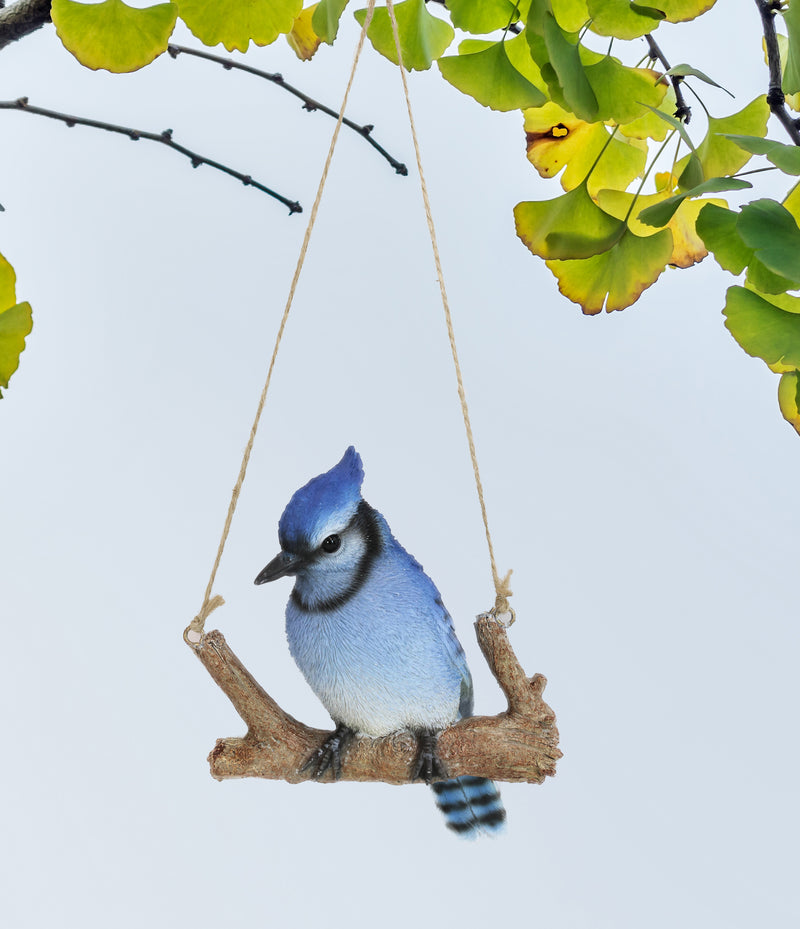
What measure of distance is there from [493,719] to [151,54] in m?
0.51

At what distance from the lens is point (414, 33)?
72cm

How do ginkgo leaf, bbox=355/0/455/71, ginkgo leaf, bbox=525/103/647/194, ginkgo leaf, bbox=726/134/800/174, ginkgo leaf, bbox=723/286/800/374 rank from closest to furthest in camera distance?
1. ginkgo leaf, bbox=726/134/800/174
2. ginkgo leaf, bbox=723/286/800/374
3. ginkgo leaf, bbox=355/0/455/71
4. ginkgo leaf, bbox=525/103/647/194

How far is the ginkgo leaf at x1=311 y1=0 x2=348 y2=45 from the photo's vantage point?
0.64m

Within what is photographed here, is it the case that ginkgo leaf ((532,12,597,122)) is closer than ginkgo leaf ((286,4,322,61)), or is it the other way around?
ginkgo leaf ((532,12,597,122))

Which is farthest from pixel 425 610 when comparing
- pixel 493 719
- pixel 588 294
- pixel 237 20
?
pixel 237 20

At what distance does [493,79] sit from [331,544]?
1.14ft

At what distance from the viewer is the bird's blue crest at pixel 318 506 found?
2.19 feet

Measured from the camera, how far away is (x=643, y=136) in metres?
0.81

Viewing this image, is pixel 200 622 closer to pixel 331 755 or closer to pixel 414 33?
Result: pixel 331 755

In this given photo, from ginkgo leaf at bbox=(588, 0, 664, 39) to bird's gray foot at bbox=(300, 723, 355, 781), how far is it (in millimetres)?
506

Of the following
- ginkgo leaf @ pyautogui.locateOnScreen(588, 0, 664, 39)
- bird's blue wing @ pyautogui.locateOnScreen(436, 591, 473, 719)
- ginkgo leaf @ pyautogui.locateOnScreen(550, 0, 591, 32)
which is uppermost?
ginkgo leaf @ pyautogui.locateOnScreen(550, 0, 591, 32)

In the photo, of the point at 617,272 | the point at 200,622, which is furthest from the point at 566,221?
the point at 200,622

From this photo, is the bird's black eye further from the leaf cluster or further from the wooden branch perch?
the leaf cluster

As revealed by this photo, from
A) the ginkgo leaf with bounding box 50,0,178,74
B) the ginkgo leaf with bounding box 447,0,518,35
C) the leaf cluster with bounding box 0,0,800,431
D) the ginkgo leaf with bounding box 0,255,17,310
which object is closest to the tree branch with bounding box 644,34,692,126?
the leaf cluster with bounding box 0,0,800,431
